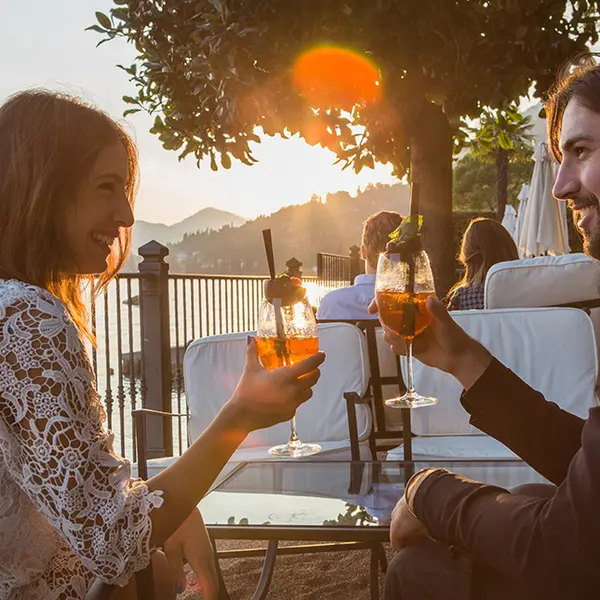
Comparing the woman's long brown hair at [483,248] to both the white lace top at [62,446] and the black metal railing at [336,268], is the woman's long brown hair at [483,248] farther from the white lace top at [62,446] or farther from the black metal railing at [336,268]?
the black metal railing at [336,268]

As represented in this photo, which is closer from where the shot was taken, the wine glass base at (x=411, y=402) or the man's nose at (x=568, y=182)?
the man's nose at (x=568, y=182)

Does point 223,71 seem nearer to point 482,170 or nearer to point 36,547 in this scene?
point 36,547

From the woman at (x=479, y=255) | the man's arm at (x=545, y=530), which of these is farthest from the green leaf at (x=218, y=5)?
the man's arm at (x=545, y=530)

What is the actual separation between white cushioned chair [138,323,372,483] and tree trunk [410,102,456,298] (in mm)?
2151

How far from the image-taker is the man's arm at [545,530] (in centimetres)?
102

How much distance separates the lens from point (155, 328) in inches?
201

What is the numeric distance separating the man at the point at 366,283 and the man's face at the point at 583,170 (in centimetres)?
306

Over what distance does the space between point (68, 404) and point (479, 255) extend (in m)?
4.21

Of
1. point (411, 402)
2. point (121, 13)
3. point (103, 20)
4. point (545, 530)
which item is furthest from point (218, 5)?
point (545, 530)

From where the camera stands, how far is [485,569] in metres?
1.27

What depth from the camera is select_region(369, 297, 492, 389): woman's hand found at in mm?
1678

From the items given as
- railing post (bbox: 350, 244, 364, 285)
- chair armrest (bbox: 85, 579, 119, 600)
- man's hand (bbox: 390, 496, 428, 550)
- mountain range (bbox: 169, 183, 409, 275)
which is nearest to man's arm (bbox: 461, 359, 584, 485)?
man's hand (bbox: 390, 496, 428, 550)

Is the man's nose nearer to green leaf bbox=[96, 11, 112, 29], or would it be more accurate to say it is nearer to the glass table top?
the glass table top

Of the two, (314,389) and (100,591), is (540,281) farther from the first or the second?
(100,591)
